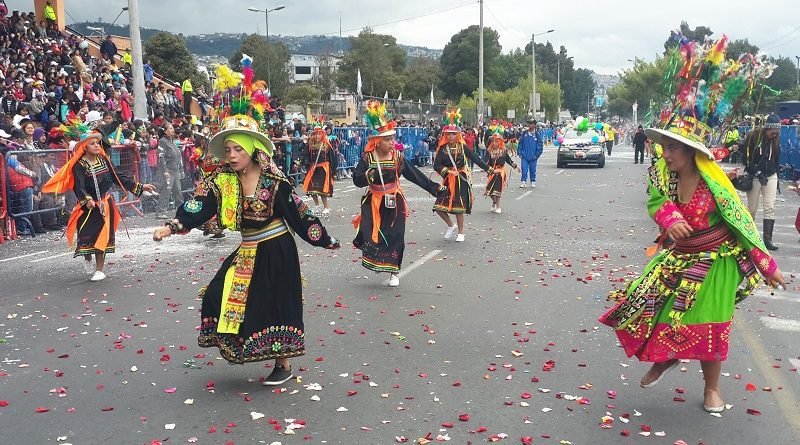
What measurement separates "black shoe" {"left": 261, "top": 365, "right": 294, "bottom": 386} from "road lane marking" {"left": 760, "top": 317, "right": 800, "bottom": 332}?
13.8ft

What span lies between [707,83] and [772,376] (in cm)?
209

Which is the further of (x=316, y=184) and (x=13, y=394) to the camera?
(x=316, y=184)

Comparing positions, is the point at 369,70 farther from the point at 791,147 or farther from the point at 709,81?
the point at 709,81

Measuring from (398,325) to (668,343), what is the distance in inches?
108

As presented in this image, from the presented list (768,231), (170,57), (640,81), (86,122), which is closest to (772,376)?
(768,231)

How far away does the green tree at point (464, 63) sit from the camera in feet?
280

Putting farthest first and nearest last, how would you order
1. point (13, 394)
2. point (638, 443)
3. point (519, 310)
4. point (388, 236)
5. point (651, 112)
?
point (388, 236)
point (519, 310)
point (651, 112)
point (13, 394)
point (638, 443)

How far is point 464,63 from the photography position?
285ft

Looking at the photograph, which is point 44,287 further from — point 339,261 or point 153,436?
point 153,436

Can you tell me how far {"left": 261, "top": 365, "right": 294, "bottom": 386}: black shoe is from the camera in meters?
5.27

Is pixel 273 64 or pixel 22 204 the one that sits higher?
pixel 273 64

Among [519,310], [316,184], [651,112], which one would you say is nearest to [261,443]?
[519,310]

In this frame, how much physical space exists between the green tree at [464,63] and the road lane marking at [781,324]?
3103 inches

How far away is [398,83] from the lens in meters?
75.0
